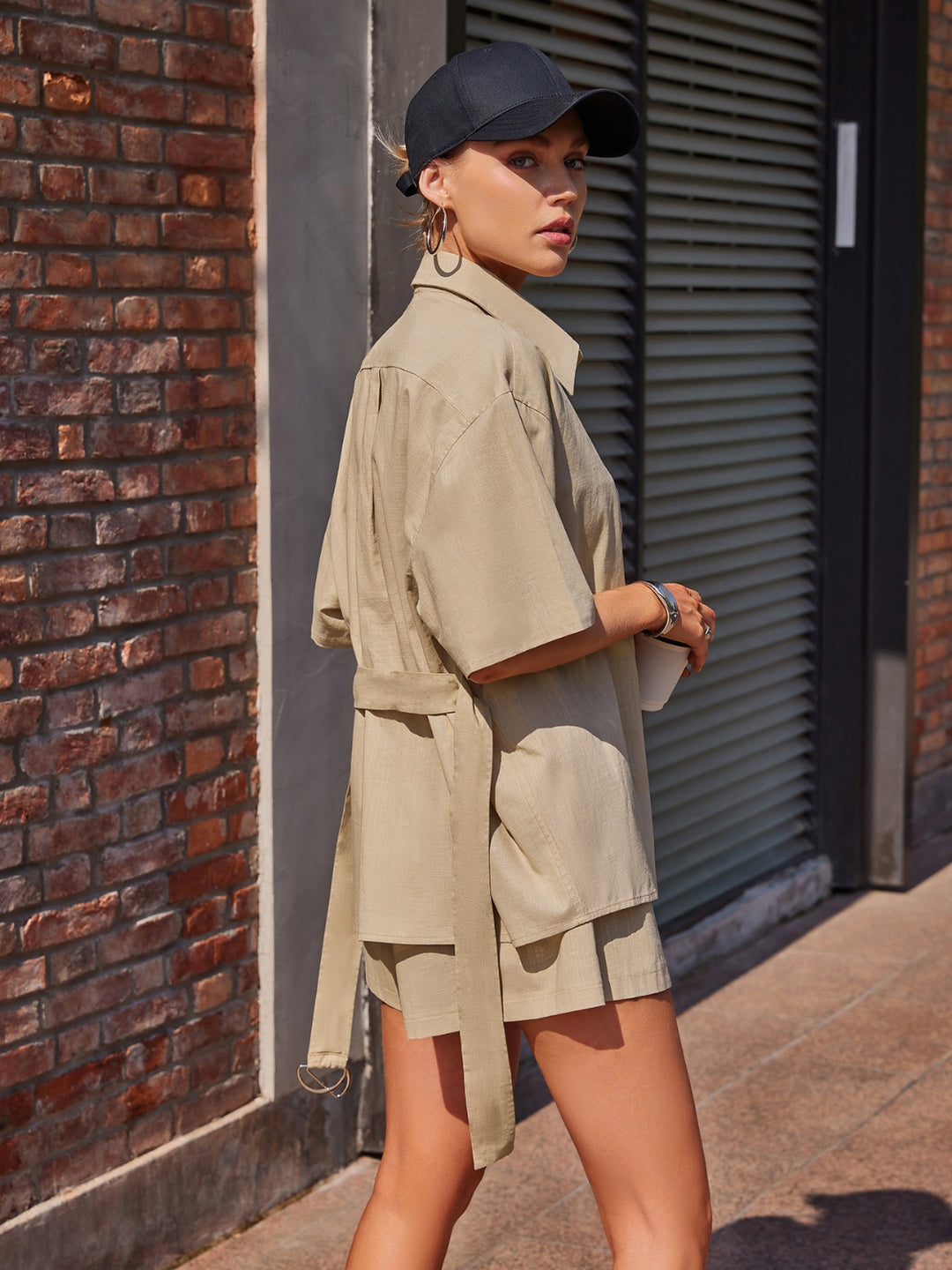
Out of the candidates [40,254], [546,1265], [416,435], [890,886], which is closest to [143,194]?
[40,254]

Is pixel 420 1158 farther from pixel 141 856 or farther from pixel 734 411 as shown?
pixel 734 411

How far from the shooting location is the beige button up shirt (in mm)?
2373

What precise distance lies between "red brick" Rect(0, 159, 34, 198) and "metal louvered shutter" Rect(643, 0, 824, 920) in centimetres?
259

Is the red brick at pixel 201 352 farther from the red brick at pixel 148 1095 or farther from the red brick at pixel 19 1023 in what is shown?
the red brick at pixel 148 1095

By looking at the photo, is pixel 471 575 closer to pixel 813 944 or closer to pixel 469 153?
pixel 469 153

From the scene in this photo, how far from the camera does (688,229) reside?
5.74 m

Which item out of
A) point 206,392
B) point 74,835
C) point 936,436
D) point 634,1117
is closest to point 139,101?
point 206,392

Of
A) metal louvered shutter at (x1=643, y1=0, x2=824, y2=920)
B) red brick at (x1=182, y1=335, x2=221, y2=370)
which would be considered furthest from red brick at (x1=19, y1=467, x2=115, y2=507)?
metal louvered shutter at (x1=643, y1=0, x2=824, y2=920)

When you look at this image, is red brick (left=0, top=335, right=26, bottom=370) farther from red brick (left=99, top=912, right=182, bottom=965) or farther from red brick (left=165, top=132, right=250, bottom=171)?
red brick (left=99, top=912, right=182, bottom=965)

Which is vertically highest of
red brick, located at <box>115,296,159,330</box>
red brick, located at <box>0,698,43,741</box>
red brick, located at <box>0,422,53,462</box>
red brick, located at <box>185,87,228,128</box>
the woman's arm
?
red brick, located at <box>185,87,228,128</box>

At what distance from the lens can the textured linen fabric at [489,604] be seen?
2.37 metres

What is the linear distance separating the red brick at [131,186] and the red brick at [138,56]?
0.04 metres

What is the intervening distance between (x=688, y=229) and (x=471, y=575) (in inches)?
143

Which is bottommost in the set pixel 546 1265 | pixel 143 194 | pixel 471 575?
pixel 546 1265
